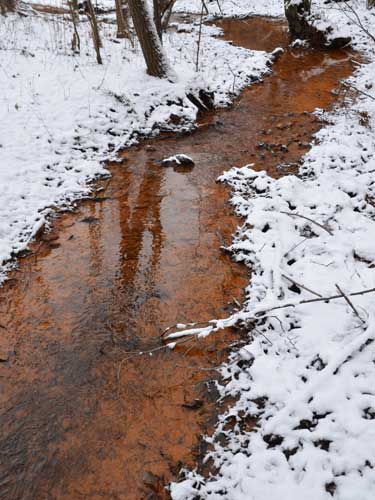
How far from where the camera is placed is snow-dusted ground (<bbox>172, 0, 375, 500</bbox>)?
277 centimetres

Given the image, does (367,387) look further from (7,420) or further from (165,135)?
(165,135)

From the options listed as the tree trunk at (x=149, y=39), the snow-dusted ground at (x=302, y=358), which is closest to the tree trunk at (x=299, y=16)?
the tree trunk at (x=149, y=39)

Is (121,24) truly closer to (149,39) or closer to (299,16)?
(149,39)

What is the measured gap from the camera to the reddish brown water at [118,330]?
9.93 ft

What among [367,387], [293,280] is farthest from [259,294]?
[367,387]

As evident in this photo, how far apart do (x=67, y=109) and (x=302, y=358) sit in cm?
666

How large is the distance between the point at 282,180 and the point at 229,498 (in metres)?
4.77

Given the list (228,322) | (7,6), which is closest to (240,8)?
(7,6)

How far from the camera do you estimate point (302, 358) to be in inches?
139

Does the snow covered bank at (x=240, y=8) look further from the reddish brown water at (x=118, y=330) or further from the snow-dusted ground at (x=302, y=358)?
the snow-dusted ground at (x=302, y=358)

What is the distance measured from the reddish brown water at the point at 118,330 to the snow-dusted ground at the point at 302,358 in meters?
0.28

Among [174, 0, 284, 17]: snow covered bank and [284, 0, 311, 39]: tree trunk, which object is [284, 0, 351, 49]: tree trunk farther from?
[174, 0, 284, 17]: snow covered bank

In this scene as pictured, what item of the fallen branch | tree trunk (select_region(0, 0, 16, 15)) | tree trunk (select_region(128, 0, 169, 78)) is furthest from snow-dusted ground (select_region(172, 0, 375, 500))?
tree trunk (select_region(0, 0, 16, 15))

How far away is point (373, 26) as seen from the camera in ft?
49.5
